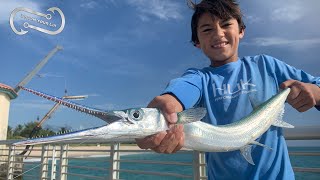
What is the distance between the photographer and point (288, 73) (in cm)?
177

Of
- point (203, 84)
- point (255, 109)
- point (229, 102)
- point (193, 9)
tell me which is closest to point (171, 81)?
point (203, 84)

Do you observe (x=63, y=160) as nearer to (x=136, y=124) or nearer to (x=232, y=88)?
(x=232, y=88)

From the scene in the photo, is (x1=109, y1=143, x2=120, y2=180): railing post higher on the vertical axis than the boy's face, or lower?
lower

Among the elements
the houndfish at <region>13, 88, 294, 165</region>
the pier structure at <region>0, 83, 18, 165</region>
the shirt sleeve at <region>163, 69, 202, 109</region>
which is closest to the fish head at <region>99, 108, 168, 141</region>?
the houndfish at <region>13, 88, 294, 165</region>

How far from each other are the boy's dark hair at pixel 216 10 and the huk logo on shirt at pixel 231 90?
0.39m

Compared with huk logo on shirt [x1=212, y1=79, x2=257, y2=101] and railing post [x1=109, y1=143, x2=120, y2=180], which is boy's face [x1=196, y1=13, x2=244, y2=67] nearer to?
huk logo on shirt [x1=212, y1=79, x2=257, y2=101]

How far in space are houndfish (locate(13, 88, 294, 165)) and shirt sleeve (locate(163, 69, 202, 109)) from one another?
0.52 ft

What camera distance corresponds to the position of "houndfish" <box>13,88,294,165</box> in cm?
114

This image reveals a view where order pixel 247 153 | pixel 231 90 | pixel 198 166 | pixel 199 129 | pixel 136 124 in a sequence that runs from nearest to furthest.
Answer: pixel 136 124 → pixel 199 129 → pixel 247 153 → pixel 231 90 → pixel 198 166

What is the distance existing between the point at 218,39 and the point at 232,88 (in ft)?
0.90

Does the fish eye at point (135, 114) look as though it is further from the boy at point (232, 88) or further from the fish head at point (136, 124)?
the boy at point (232, 88)

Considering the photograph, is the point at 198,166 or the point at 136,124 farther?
the point at 198,166

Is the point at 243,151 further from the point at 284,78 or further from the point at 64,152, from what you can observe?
the point at 64,152

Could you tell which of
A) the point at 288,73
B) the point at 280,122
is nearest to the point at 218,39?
the point at 288,73
